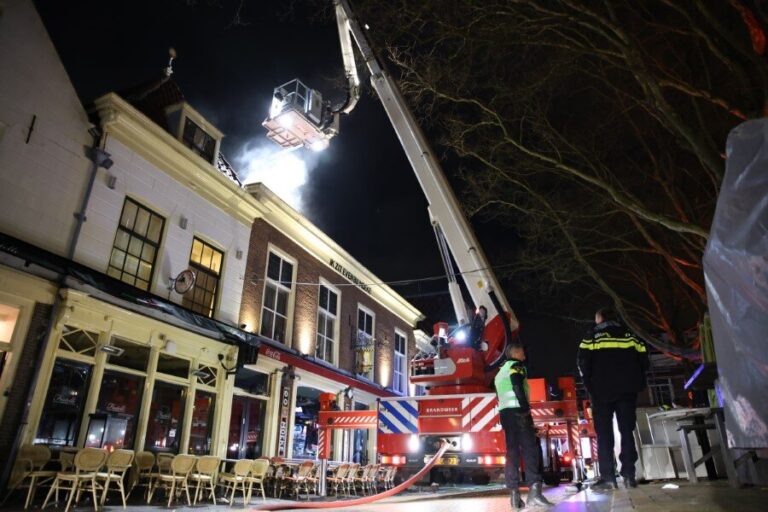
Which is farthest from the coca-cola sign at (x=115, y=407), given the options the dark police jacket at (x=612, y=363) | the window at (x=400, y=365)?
the window at (x=400, y=365)

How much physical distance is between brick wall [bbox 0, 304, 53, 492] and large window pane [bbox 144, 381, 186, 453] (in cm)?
269

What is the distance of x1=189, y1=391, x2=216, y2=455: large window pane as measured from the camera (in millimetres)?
11523

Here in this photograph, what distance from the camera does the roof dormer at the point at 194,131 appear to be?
1254 cm

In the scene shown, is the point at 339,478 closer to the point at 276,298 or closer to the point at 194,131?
the point at 276,298

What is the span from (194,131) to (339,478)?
9.37 meters

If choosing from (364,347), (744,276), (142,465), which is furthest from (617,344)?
(364,347)

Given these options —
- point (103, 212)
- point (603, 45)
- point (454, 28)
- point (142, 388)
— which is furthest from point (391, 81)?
point (142, 388)

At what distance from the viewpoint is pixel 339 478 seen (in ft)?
38.8

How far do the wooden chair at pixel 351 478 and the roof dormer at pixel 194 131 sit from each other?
8.60m

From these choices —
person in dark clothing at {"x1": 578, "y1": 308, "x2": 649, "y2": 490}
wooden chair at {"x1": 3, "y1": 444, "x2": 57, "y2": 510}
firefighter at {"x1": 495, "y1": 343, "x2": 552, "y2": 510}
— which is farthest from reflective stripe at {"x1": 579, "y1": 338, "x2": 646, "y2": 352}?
wooden chair at {"x1": 3, "y1": 444, "x2": 57, "y2": 510}

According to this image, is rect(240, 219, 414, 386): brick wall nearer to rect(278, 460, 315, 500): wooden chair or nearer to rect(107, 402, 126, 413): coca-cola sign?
rect(107, 402, 126, 413): coca-cola sign

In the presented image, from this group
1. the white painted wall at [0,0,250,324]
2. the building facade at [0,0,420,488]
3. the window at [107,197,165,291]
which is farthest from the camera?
the window at [107,197,165,291]

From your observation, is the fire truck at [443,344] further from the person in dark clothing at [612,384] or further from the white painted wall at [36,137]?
the white painted wall at [36,137]

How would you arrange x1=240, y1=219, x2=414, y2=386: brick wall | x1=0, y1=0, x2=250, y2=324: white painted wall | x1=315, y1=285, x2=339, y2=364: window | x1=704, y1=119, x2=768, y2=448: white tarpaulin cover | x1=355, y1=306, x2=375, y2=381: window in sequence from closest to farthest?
x1=704, y1=119, x2=768, y2=448: white tarpaulin cover, x1=0, y1=0, x2=250, y2=324: white painted wall, x1=240, y1=219, x2=414, y2=386: brick wall, x1=315, y1=285, x2=339, y2=364: window, x1=355, y1=306, x2=375, y2=381: window
